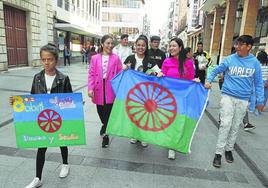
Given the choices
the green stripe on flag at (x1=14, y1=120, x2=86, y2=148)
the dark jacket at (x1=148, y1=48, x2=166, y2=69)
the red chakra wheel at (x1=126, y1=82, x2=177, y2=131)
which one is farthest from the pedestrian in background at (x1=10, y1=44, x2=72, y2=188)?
the dark jacket at (x1=148, y1=48, x2=166, y2=69)

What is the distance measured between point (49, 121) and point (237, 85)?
8.65 feet

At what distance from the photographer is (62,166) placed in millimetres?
3143

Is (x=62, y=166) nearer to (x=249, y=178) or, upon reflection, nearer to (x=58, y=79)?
(x=58, y=79)

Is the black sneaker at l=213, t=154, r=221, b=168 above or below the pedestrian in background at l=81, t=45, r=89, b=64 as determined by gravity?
below

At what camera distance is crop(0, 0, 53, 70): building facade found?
39.8 ft

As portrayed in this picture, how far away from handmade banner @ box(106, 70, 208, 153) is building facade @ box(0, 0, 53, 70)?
34.3 ft

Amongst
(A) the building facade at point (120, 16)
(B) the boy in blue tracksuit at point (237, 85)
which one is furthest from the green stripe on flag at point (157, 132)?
(A) the building facade at point (120, 16)

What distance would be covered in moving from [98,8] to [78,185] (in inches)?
1471

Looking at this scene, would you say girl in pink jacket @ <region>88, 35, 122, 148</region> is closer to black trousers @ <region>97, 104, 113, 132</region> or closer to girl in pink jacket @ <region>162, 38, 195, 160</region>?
black trousers @ <region>97, 104, 113, 132</region>

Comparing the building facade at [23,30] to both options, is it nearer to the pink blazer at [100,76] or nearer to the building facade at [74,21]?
the building facade at [74,21]

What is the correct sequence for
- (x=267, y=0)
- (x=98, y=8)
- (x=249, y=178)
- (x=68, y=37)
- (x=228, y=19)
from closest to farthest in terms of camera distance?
(x=249, y=178), (x=267, y=0), (x=228, y=19), (x=68, y=37), (x=98, y=8)

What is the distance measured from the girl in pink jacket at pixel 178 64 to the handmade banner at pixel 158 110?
0.87 feet

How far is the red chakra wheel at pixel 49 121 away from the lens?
9.01 ft

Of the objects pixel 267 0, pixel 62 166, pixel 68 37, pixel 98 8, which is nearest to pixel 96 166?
pixel 62 166
